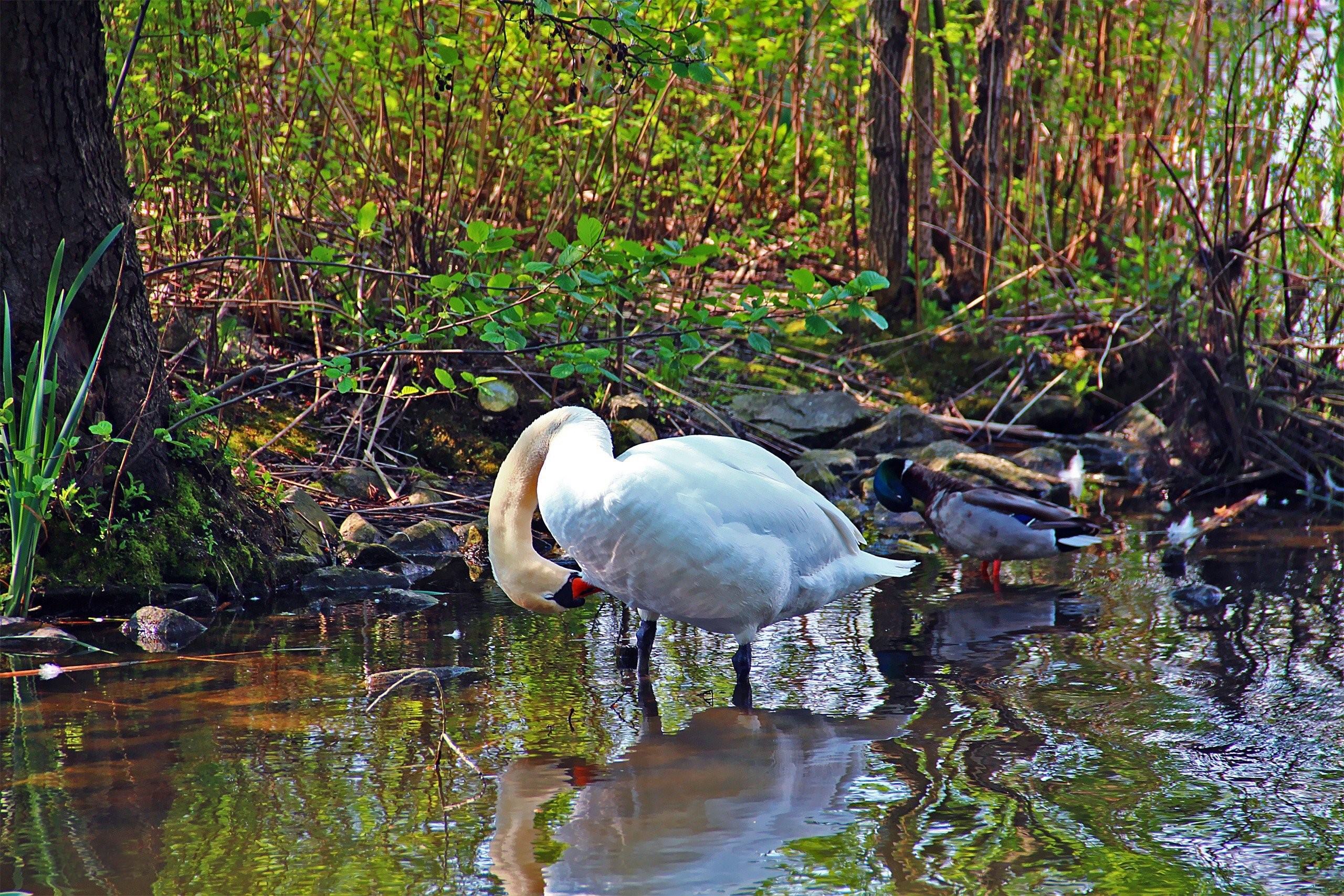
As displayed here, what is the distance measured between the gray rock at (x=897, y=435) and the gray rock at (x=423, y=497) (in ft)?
11.0

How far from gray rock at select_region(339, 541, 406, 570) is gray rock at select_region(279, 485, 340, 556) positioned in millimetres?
122

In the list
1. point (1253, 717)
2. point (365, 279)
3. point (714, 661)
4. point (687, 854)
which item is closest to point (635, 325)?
point (365, 279)

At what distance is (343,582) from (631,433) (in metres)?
2.41

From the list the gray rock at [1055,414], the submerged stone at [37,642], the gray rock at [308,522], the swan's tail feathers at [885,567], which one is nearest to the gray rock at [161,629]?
the submerged stone at [37,642]

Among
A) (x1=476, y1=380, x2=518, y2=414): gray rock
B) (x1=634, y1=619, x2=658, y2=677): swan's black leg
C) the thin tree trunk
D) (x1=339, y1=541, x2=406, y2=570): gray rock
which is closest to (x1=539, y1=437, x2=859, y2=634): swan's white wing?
(x1=634, y1=619, x2=658, y2=677): swan's black leg

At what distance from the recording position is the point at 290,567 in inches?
227

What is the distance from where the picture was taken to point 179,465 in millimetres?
5555

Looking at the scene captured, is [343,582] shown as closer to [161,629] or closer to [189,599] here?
[189,599]

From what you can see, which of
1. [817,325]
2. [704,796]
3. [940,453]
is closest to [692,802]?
[704,796]

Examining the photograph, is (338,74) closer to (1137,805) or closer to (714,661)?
(714,661)

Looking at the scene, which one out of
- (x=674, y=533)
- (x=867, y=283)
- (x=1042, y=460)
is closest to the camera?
(x=674, y=533)

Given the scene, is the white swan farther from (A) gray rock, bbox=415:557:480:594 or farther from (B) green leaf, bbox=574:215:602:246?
(A) gray rock, bbox=415:557:480:594

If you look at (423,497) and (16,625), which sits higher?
(423,497)

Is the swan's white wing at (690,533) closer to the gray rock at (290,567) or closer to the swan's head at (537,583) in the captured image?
the swan's head at (537,583)
